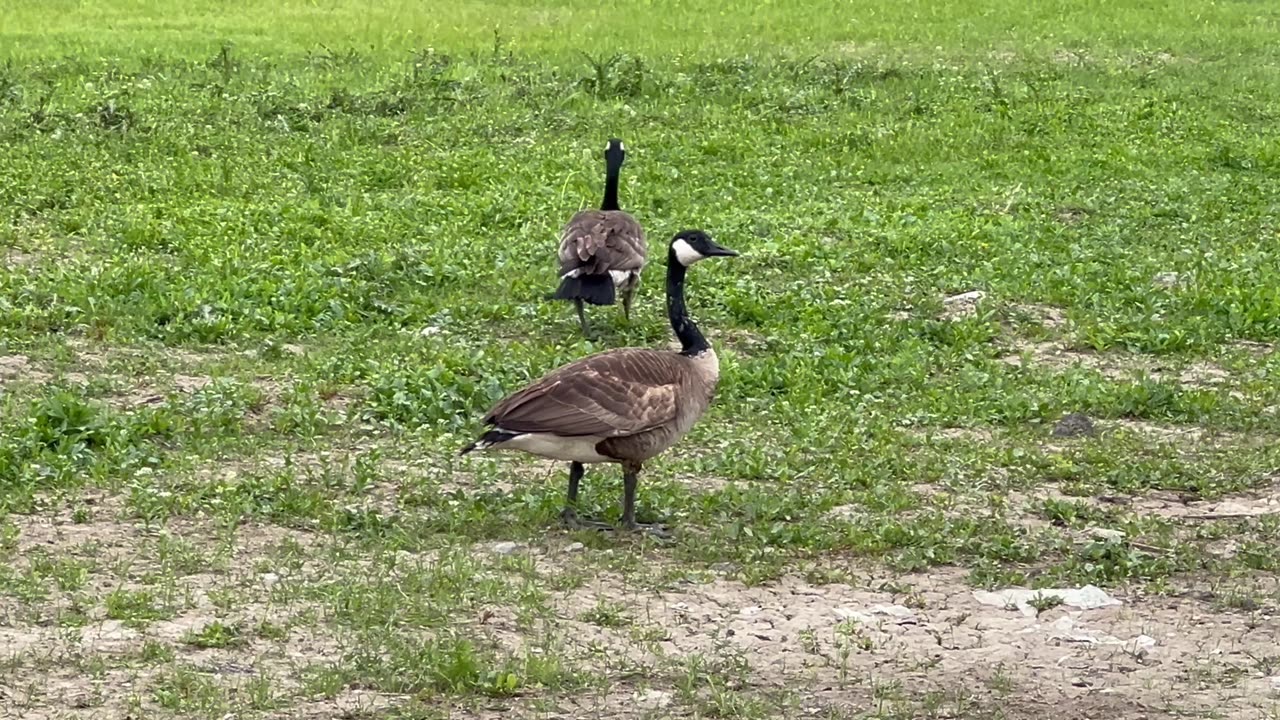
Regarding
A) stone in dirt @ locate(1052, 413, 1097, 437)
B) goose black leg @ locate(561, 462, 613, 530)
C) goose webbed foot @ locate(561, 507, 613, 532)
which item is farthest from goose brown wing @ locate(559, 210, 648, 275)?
goose webbed foot @ locate(561, 507, 613, 532)

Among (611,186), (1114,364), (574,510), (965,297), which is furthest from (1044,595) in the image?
(611,186)

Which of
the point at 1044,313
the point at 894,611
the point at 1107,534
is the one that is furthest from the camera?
the point at 1044,313

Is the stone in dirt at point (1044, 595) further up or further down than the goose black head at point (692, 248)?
further down

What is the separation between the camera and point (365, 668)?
5781 mm

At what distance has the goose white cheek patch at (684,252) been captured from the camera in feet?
28.1

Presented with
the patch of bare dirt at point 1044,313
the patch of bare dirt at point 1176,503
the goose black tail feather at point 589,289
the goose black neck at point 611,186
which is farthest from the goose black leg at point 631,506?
the goose black neck at point 611,186

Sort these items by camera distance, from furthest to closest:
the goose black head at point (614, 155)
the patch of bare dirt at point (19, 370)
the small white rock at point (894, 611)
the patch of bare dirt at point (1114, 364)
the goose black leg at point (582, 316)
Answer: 1. the goose black head at point (614, 155)
2. the goose black leg at point (582, 316)
3. the patch of bare dirt at point (1114, 364)
4. the patch of bare dirt at point (19, 370)
5. the small white rock at point (894, 611)

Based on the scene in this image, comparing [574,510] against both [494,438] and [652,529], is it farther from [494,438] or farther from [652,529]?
[494,438]

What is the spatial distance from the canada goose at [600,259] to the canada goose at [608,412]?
2.91 meters

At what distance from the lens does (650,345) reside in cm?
1100

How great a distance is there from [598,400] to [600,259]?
368 cm

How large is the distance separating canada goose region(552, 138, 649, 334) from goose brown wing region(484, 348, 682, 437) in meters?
3.15

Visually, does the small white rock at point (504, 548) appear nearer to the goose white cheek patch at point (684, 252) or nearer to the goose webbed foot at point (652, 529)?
the goose webbed foot at point (652, 529)

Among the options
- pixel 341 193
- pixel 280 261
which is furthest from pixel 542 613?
pixel 341 193
